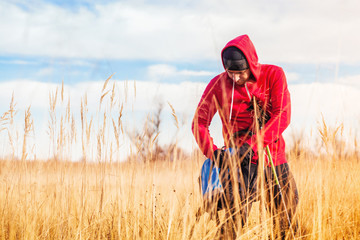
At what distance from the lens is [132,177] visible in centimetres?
247

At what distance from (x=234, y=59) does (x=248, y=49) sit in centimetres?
15

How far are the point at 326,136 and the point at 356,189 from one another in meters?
1.28

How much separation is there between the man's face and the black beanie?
0.15 feet

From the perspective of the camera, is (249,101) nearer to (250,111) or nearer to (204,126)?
(250,111)

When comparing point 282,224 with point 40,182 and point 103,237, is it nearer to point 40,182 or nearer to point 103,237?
point 103,237

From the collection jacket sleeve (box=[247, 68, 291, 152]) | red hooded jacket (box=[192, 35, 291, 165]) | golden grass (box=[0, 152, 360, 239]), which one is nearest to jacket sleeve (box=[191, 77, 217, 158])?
red hooded jacket (box=[192, 35, 291, 165])

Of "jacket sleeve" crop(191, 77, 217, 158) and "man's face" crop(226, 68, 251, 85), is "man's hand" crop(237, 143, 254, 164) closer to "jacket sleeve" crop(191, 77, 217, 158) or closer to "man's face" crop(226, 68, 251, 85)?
"jacket sleeve" crop(191, 77, 217, 158)

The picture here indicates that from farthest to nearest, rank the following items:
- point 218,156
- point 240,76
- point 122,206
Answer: point 122,206 < point 240,76 < point 218,156

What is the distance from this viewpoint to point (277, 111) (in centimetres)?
233

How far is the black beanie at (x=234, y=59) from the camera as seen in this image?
220 cm

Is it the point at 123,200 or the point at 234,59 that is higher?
the point at 234,59

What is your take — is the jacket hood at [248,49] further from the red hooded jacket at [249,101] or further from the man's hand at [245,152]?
the man's hand at [245,152]

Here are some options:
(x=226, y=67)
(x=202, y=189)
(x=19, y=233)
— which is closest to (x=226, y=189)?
(x=202, y=189)

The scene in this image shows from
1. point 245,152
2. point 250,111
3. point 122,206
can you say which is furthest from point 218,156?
point 122,206
